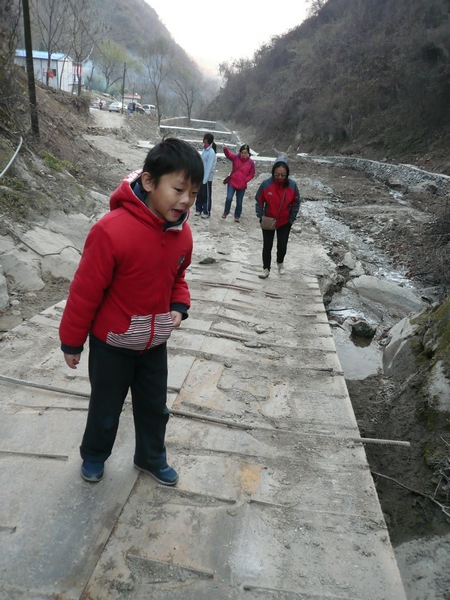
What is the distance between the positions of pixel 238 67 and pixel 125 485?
4843 centimetres

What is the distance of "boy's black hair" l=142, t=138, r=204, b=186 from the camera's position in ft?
5.40

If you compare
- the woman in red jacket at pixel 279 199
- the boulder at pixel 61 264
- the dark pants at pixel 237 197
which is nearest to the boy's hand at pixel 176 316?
the boulder at pixel 61 264

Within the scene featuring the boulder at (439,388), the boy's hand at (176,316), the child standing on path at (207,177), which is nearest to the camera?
the boy's hand at (176,316)

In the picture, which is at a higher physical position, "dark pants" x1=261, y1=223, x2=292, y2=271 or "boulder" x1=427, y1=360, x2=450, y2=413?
"dark pants" x1=261, y1=223, x2=292, y2=271

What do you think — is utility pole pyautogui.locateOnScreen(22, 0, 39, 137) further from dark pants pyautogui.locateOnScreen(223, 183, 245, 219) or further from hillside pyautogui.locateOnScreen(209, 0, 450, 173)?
hillside pyautogui.locateOnScreen(209, 0, 450, 173)

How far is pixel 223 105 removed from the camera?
4359 cm

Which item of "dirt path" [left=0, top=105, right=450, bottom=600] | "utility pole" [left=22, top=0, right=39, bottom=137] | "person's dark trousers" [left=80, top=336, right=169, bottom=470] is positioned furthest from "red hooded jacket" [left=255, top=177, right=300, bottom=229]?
"utility pole" [left=22, top=0, right=39, bottom=137]

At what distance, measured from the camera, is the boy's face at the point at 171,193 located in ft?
5.49

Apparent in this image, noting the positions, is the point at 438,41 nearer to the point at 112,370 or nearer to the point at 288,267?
the point at 288,267

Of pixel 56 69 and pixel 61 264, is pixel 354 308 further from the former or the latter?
pixel 56 69

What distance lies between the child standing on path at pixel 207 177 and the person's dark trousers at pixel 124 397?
6297 mm

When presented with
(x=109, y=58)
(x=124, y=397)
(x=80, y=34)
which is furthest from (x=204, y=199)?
(x=109, y=58)

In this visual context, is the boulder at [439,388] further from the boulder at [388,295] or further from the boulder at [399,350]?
the boulder at [388,295]

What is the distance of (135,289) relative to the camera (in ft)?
5.79
